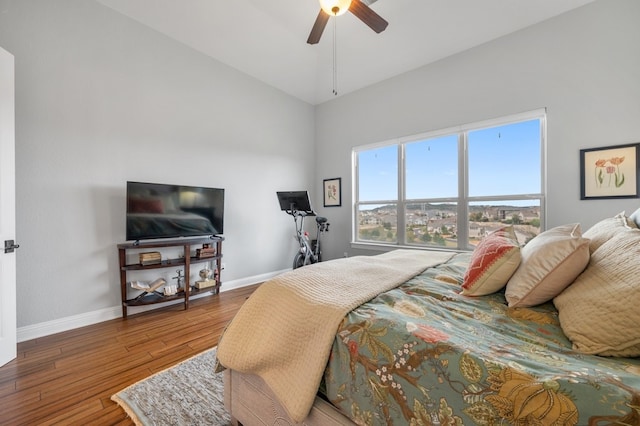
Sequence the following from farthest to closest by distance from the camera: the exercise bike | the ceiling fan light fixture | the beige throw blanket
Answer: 1. the exercise bike
2. the ceiling fan light fixture
3. the beige throw blanket

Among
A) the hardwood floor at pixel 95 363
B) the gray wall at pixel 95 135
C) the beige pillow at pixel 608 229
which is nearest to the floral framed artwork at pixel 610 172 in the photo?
the beige pillow at pixel 608 229

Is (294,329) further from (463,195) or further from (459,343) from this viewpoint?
(463,195)

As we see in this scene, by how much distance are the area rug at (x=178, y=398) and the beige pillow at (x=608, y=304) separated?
165 centimetres

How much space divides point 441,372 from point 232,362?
0.89 meters

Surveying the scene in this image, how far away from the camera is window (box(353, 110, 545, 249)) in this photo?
3043 mm

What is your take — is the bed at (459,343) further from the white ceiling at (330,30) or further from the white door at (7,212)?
the white ceiling at (330,30)

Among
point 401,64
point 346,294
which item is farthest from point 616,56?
point 346,294

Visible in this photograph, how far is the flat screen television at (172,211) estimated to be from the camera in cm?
271

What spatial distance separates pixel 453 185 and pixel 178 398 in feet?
12.2

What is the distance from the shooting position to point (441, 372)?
73cm

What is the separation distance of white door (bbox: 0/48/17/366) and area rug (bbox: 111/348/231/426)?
1.17 meters

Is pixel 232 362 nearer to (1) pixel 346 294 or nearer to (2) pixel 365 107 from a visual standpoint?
(1) pixel 346 294

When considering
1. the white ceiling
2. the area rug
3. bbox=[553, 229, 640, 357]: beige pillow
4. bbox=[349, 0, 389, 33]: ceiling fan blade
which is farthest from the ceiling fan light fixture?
the area rug

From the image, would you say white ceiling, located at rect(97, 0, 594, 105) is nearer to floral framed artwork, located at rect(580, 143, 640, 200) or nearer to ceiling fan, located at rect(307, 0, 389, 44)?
ceiling fan, located at rect(307, 0, 389, 44)
